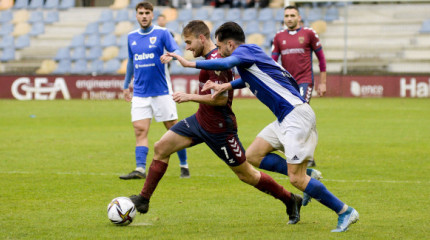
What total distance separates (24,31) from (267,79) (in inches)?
1189

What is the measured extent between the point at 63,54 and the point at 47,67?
4.17ft

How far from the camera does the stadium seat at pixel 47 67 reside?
1260 inches

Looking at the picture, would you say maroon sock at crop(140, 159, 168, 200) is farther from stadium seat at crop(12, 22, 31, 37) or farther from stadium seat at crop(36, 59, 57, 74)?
stadium seat at crop(12, 22, 31, 37)

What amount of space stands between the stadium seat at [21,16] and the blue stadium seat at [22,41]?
146 cm

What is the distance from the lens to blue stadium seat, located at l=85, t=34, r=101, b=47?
33625 millimetres

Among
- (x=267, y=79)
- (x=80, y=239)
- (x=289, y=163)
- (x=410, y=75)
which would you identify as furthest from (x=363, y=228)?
(x=410, y=75)

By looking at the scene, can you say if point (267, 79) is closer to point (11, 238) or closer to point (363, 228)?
point (363, 228)

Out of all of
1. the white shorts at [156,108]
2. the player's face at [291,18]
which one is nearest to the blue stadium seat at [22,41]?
the player's face at [291,18]

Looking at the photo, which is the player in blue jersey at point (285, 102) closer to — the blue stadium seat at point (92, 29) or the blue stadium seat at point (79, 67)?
the blue stadium seat at point (79, 67)

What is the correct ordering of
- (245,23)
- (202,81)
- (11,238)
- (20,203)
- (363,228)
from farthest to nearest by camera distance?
(245,23) < (20,203) < (202,81) < (363,228) < (11,238)

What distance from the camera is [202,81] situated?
282 inches

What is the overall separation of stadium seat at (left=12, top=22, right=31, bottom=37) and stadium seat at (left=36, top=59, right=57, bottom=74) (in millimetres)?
3146

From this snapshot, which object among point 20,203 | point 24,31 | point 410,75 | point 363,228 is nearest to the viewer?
point 363,228

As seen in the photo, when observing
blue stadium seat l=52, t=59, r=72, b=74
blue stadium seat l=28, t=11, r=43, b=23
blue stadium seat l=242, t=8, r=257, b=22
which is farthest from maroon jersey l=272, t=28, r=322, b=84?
blue stadium seat l=28, t=11, r=43, b=23
